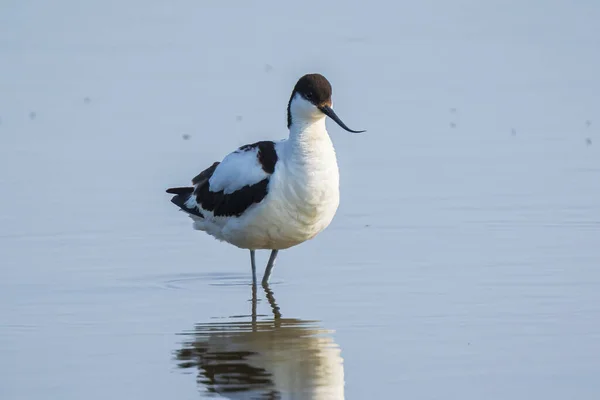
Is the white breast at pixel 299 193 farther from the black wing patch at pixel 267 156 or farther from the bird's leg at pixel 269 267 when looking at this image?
the bird's leg at pixel 269 267

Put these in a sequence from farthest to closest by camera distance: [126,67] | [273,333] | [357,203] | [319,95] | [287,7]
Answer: [287,7] < [126,67] < [357,203] < [319,95] < [273,333]

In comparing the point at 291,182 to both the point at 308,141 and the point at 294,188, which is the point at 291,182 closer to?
the point at 294,188

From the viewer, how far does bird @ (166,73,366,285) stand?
891 cm

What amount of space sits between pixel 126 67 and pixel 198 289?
8.78m

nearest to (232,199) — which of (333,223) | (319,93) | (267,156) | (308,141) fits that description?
(267,156)

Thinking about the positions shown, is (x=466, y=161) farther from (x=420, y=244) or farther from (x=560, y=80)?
(x=560, y=80)

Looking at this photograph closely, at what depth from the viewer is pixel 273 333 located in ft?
27.4

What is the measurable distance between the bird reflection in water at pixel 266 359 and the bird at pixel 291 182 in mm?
593

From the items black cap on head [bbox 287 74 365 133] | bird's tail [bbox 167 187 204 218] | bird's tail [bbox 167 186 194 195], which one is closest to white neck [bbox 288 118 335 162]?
black cap on head [bbox 287 74 365 133]

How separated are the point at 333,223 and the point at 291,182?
2116mm

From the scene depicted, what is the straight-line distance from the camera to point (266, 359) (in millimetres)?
7695

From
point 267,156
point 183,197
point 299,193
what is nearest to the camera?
point 299,193

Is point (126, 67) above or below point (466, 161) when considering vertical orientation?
above

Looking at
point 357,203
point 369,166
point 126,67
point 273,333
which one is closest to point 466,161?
point 369,166
